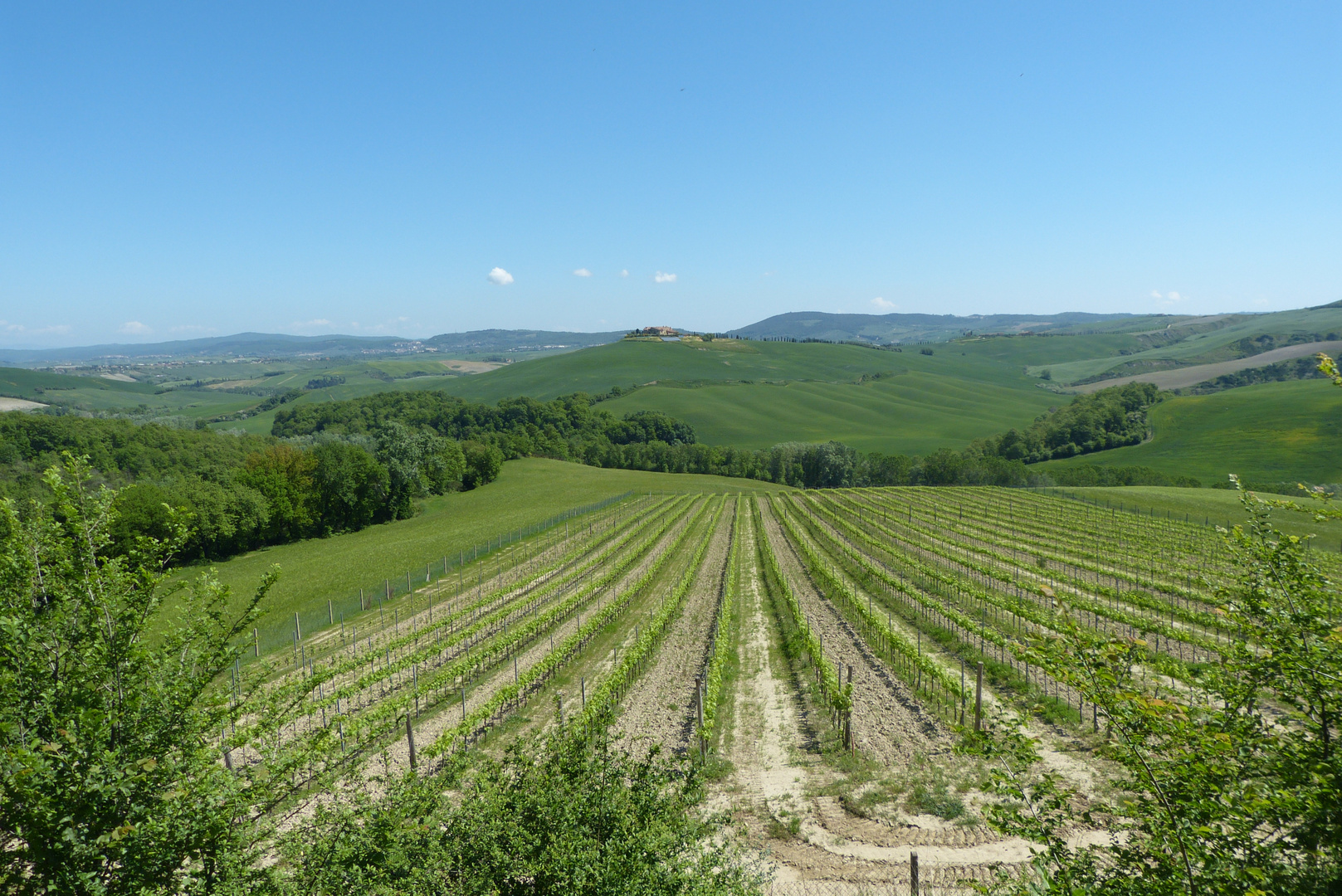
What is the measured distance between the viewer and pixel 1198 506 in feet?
213

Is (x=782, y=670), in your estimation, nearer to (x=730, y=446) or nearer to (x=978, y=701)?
(x=978, y=701)

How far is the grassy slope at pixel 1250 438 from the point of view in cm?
9200

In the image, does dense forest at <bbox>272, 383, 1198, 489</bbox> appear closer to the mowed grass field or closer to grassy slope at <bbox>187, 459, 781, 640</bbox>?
grassy slope at <bbox>187, 459, 781, 640</bbox>

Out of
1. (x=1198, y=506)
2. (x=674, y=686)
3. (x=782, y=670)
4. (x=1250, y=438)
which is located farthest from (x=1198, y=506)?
(x=674, y=686)

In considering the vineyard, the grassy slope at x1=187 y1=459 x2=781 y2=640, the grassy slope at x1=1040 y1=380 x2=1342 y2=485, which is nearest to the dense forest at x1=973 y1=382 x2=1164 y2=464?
the grassy slope at x1=1040 y1=380 x2=1342 y2=485

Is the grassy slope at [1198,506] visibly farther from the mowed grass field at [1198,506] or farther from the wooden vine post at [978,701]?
the wooden vine post at [978,701]

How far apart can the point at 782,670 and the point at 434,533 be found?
144 ft

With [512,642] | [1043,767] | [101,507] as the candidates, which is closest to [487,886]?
[101,507]

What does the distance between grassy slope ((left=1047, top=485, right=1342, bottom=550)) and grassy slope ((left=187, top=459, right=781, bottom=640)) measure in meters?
41.9

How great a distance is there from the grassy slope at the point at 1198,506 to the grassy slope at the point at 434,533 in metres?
41.9

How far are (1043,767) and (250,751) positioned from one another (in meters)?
23.2

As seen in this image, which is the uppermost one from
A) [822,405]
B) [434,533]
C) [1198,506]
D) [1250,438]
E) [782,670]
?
[822,405]

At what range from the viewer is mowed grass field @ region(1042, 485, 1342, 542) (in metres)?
54.1

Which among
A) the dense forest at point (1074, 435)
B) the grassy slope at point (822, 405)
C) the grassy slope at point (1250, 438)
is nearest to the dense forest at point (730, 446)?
the dense forest at point (1074, 435)
